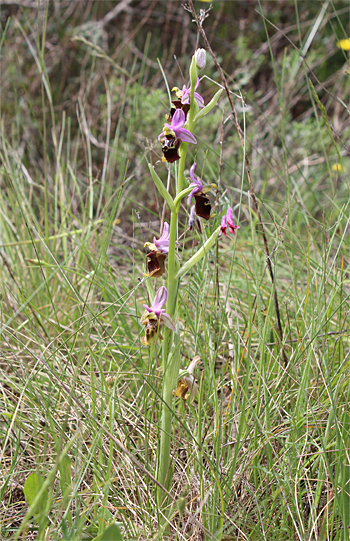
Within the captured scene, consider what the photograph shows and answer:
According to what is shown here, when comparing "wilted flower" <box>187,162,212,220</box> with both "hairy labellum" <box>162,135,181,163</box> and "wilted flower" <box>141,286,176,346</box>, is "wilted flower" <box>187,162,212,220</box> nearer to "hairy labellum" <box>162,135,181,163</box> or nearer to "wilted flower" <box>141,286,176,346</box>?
"hairy labellum" <box>162,135,181,163</box>

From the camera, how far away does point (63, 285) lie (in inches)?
81.4

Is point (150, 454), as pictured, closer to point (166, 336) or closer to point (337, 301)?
point (166, 336)

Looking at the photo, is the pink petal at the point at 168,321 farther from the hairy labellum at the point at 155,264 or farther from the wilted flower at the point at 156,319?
the hairy labellum at the point at 155,264

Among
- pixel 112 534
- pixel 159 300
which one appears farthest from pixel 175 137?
pixel 112 534

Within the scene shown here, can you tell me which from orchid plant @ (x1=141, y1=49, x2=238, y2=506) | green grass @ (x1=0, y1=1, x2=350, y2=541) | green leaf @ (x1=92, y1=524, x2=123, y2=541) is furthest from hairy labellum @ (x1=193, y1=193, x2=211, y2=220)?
green leaf @ (x1=92, y1=524, x2=123, y2=541)

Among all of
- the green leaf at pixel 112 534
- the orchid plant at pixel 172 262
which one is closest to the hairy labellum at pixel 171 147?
the orchid plant at pixel 172 262

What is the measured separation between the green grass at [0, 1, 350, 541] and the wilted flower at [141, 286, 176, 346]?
44 mm

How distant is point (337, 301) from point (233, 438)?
670 mm

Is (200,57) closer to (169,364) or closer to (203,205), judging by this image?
(203,205)

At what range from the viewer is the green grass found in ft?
3.64

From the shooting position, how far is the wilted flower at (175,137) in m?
1.16

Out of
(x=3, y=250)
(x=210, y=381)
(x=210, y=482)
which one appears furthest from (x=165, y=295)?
(x=3, y=250)

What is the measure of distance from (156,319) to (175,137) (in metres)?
0.48

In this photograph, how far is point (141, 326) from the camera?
159cm
